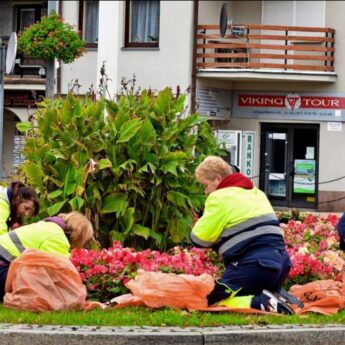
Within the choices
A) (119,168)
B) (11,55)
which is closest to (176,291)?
(119,168)

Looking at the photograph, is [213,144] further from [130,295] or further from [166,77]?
[166,77]

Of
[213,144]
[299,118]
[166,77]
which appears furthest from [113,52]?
[213,144]

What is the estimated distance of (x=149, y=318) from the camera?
8.02 m

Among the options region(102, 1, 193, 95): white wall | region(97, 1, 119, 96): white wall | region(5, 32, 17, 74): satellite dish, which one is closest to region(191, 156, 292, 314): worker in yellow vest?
region(5, 32, 17, 74): satellite dish

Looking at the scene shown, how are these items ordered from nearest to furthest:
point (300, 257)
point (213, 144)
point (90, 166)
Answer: point (300, 257) → point (90, 166) → point (213, 144)

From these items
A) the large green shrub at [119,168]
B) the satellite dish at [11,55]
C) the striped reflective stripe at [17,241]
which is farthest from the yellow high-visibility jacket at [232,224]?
the satellite dish at [11,55]

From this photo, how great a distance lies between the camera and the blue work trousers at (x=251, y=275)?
8.49 m

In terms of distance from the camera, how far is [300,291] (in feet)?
30.2

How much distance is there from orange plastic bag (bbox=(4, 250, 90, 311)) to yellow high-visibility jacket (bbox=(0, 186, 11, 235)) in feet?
2.91

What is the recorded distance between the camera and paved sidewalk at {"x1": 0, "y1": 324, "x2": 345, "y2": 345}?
7.38 m

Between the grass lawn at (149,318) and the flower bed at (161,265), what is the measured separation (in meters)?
0.68

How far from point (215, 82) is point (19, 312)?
22.9 metres

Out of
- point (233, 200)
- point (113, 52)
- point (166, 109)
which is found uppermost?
point (113, 52)

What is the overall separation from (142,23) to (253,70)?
152 inches
